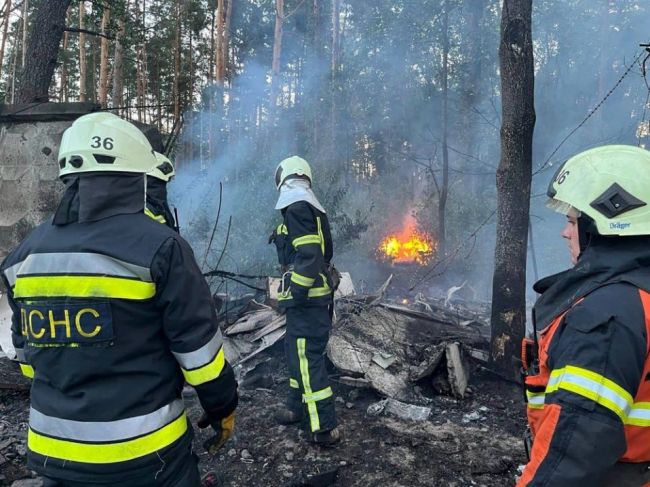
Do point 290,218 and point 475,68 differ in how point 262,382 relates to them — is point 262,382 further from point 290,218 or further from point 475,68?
point 475,68

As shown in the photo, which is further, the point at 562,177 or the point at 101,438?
the point at 101,438

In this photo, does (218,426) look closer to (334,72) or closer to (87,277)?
(87,277)

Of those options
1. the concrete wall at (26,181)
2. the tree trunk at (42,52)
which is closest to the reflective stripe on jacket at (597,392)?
the concrete wall at (26,181)

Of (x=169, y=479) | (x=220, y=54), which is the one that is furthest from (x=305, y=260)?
(x=220, y=54)

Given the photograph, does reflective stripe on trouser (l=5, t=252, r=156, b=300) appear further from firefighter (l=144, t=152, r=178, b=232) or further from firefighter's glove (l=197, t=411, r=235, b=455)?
firefighter (l=144, t=152, r=178, b=232)

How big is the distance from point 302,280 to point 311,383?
1.01 meters

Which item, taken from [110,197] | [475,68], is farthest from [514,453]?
[475,68]

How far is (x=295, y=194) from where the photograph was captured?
4566mm

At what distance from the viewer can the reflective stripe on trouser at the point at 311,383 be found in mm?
4328

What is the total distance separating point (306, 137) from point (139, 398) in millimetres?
15466

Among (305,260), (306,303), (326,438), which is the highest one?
(305,260)

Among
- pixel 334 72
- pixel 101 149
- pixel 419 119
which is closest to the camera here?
pixel 101 149

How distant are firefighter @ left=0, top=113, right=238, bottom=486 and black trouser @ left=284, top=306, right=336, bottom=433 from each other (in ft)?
7.63

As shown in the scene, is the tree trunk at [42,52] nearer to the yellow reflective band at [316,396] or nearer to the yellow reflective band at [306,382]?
the yellow reflective band at [306,382]
